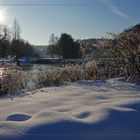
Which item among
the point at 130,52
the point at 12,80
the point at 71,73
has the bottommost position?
the point at 12,80

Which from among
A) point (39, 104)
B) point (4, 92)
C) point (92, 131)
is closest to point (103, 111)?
point (92, 131)

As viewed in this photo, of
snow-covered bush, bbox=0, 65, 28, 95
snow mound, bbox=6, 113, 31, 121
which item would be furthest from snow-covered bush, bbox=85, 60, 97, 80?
snow mound, bbox=6, 113, 31, 121

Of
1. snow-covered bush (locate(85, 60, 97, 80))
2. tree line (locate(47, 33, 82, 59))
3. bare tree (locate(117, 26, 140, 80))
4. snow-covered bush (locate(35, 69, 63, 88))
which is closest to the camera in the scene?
bare tree (locate(117, 26, 140, 80))

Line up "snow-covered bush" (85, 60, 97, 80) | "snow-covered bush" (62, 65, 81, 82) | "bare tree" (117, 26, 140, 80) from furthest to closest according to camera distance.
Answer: "snow-covered bush" (85, 60, 97, 80) → "snow-covered bush" (62, 65, 81, 82) → "bare tree" (117, 26, 140, 80)

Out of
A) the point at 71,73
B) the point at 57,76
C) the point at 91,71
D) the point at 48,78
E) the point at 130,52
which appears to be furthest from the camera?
the point at 91,71

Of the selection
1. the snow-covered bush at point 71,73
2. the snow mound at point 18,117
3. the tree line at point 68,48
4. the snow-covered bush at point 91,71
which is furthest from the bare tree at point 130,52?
the tree line at point 68,48

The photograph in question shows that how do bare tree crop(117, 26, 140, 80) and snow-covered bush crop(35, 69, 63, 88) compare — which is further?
snow-covered bush crop(35, 69, 63, 88)

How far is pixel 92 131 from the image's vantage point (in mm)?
4027

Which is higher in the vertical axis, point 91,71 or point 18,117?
point 91,71

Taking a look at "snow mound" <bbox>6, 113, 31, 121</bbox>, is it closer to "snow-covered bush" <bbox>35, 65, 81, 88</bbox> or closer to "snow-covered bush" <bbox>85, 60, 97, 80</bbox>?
"snow-covered bush" <bbox>35, 65, 81, 88</bbox>

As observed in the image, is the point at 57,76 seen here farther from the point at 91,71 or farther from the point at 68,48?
the point at 68,48

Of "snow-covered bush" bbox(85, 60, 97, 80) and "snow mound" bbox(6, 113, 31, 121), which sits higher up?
"snow-covered bush" bbox(85, 60, 97, 80)

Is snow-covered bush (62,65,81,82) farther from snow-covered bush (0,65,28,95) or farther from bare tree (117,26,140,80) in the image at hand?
bare tree (117,26,140,80)

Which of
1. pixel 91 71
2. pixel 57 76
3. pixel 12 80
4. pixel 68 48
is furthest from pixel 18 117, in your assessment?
pixel 68 48
